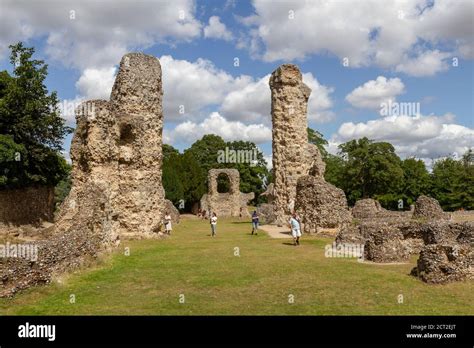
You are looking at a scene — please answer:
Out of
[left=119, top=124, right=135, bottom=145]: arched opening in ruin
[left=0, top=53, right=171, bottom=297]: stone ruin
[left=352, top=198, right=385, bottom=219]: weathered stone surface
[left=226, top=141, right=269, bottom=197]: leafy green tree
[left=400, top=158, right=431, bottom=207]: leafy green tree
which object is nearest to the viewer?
[left=0, top=53, right=171, bottom=297]: stone ruin

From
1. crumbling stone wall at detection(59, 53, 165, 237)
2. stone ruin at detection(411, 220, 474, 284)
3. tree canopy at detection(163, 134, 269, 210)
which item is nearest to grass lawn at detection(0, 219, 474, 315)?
stone ruin at detection(411, 220, 474, 284)

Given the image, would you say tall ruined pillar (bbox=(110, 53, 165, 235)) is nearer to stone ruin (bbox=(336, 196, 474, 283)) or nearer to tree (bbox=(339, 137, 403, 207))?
stone ruin (bbox=(336, 196, 474, 283))

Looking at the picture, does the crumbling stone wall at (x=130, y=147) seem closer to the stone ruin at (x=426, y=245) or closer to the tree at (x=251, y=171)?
the stone ruin at (x=426, y=245)

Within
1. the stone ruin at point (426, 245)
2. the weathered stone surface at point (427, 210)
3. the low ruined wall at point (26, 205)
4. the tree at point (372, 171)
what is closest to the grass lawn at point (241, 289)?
the stone ruin at point (426, 245)

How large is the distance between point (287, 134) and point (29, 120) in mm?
18781

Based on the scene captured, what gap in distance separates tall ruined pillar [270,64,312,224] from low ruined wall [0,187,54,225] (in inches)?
761

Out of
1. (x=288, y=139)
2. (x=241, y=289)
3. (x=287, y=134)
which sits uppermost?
(x=287, y=134)

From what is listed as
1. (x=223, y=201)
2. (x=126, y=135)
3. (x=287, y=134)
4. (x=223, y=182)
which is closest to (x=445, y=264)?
(x=126, y=135)

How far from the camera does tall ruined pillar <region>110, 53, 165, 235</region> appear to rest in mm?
21516

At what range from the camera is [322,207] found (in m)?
22.3

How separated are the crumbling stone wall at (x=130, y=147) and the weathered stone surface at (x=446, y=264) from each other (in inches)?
542

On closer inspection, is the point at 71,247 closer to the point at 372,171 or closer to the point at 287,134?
the point at 287,134

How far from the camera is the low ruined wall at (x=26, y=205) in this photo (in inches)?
1246

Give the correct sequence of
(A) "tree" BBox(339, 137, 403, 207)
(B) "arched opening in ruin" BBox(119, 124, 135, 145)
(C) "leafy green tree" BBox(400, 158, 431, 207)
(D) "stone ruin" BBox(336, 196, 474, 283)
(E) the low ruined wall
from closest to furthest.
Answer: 1. (D) "stone ruin" BBox(336, 196, 474, 283)
2. (B) "arched opening in ruin" BBox(119, 124, 135, 145)
3. (E) the low ruined wall
4. (A) "tree" BBox(339, 137, 403, 207)
5. (C) "leafy green tree" BBox(400, 158, 431, 207)
